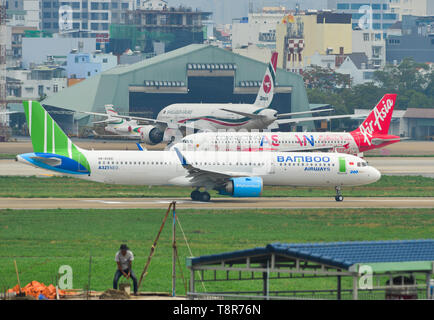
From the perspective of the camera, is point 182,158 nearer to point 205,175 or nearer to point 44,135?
point 205,175

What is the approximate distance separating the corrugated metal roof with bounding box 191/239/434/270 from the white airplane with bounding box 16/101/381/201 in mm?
35719

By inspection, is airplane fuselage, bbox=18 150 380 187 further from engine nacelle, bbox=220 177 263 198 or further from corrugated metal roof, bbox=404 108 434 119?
corrugated metal roof, bbox=404 108 434 119

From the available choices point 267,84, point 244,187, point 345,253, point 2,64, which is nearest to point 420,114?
point 267,84

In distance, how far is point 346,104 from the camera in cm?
18175

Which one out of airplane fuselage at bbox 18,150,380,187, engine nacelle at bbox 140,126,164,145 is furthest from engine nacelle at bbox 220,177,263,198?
engine nacelle at bbox 140,126,164,145

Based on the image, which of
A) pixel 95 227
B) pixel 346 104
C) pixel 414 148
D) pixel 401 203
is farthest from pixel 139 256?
pixel 346 104

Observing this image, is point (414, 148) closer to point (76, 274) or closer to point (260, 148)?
point (260, 148)

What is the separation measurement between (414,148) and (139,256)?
293ft

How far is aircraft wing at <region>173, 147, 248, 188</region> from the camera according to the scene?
60.2 metres

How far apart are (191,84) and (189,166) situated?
311 ft

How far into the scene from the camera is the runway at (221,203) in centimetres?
5762

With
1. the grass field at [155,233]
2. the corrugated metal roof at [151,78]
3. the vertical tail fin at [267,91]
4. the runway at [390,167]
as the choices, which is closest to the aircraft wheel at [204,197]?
the grass field at [155,233]

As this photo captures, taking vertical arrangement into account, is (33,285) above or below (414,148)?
above

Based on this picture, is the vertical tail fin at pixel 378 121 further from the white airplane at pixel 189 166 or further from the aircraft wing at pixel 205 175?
the aircraft wing at pixel 205 175
